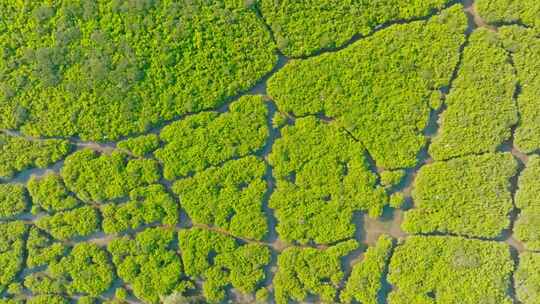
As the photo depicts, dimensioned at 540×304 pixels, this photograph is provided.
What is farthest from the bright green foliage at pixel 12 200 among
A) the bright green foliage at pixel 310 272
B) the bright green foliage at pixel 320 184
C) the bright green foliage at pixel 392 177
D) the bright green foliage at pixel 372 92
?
the bright green foliage at pixel 392 177

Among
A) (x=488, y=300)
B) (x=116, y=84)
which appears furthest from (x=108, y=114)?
(x=488, y=300)

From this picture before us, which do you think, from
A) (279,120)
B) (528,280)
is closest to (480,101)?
(528,280)

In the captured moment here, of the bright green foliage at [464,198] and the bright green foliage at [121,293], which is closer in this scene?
the bright green foliage at [464,198]

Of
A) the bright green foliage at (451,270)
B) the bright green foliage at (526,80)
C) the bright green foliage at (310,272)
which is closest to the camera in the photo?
the bright green foliage at (526,80)

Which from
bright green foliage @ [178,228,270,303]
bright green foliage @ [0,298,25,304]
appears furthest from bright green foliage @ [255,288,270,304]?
bright green foliage @ [0,298,25,304]

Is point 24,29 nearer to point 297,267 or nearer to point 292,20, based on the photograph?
point 292,20

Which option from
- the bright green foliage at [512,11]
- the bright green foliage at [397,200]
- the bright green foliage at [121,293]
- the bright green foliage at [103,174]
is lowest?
the bright green foliage at [121,293]

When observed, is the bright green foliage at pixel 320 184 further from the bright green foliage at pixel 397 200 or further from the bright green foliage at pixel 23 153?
the bright green foliage at pixel 23 153

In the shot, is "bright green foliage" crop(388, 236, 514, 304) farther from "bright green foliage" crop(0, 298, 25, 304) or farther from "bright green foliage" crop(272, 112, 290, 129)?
"bright green foliage" crop(0, 298, 25, 304)
